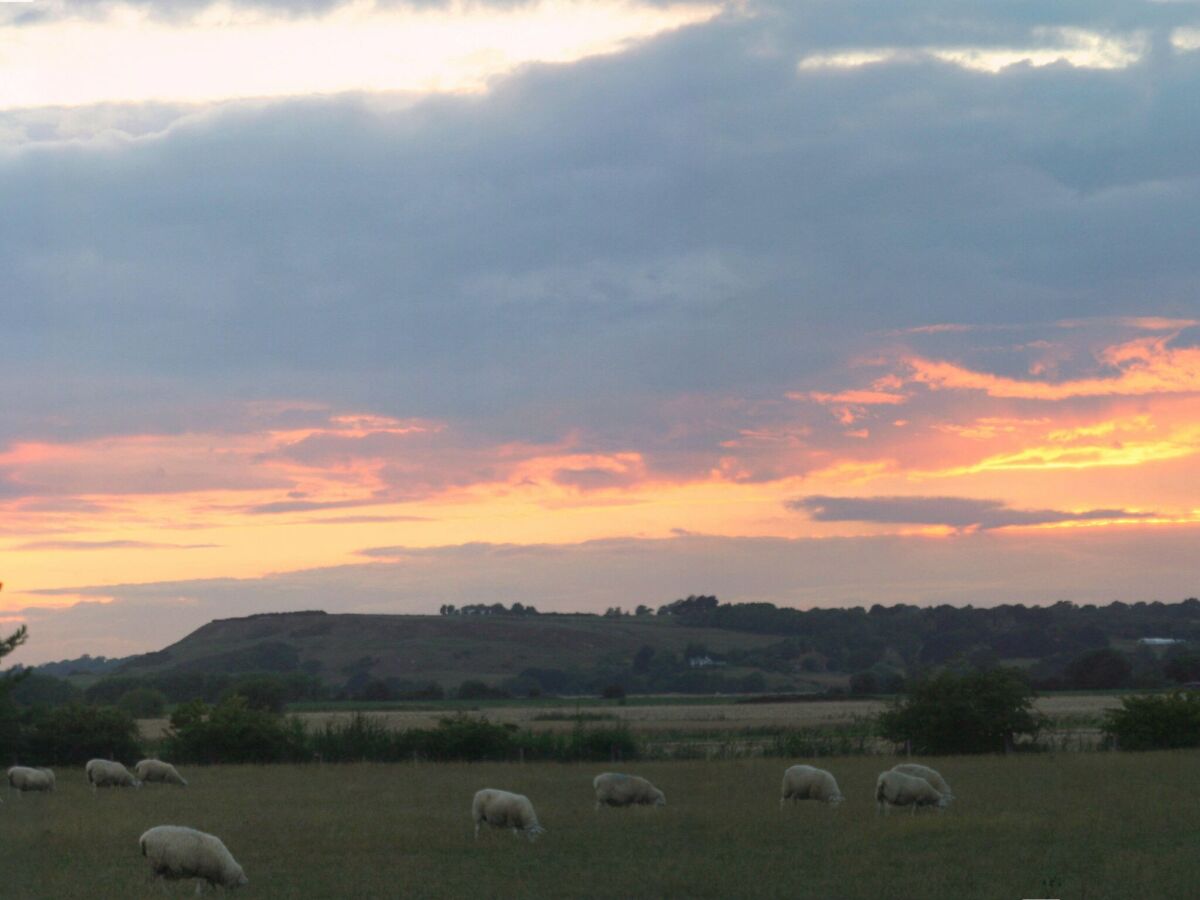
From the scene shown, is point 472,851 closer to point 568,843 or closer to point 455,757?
point 568,843

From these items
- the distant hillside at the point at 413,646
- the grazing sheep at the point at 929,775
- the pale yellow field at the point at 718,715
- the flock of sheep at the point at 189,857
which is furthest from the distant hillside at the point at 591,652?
the flock of sheep at the point at 189,857

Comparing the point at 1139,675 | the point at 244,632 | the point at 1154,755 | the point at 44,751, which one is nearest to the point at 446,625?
the point at 244,632

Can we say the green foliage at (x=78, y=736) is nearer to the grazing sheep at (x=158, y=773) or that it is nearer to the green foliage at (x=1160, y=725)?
the grazing sheep at (x=158, y=773)

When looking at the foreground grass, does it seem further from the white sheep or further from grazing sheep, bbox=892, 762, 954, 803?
grazing sheep, bbox=892, 762, 954, 803

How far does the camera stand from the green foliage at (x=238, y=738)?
56.0m

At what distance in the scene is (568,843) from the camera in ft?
85.4

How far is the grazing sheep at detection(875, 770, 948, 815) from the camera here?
29761 mm

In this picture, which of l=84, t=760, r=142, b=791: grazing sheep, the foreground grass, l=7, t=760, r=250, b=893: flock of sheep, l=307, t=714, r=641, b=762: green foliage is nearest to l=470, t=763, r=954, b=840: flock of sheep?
the foreground grass

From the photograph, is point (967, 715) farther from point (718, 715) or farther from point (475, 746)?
point (718, 715)

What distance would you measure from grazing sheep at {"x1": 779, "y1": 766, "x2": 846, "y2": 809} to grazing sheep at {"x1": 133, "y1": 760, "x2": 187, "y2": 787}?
21.0 metres

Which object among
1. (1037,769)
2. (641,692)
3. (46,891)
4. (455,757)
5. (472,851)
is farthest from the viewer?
(641,692)

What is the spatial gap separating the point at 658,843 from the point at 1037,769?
69.3 feet

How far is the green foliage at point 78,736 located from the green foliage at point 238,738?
2.35 meters

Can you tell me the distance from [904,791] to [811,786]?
10.2ft
